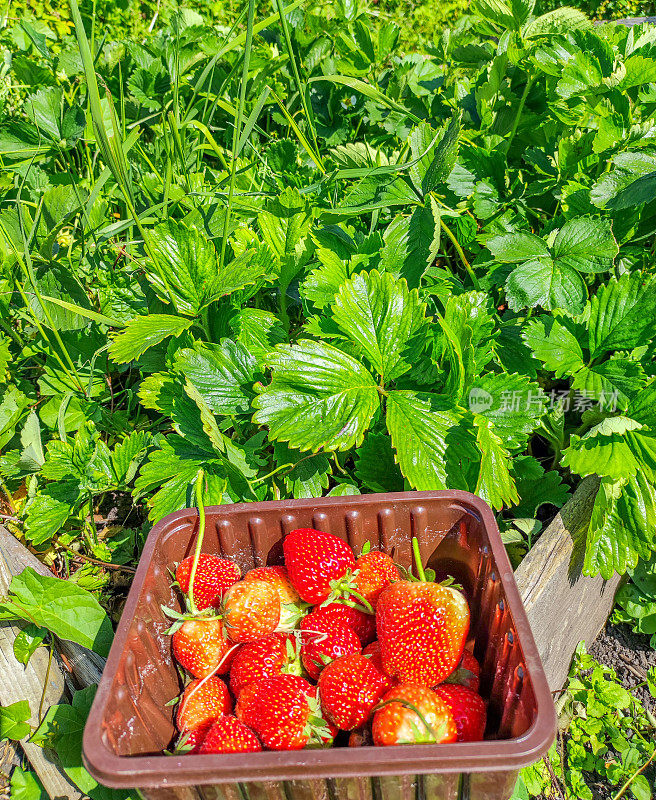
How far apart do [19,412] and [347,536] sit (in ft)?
3.06

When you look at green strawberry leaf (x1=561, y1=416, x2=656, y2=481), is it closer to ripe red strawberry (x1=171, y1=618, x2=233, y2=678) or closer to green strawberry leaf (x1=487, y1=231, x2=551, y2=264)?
green strawberry leaf (x1=487, y1=231, x2=551, y2=264)

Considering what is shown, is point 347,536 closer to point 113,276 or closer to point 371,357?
point 371,357

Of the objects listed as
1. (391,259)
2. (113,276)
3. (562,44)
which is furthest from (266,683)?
(562,44)

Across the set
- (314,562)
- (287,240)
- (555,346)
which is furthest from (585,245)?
(314,562)

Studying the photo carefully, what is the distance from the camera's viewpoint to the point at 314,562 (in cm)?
102

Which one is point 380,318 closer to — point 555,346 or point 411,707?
point 555,346

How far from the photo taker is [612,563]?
129 cm

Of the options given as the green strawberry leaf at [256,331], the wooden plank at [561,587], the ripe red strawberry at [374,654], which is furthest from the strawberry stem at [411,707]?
the green strawberry leaf at [256,331]

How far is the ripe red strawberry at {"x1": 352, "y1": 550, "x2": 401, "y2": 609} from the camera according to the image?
1032 millimetres

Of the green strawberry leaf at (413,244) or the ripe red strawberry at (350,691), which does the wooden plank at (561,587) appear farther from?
the green strawberry leaf at (413,244)

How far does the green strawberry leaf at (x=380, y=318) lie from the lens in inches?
45.6

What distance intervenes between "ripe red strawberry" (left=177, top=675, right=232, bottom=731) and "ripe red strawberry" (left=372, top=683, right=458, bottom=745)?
0.24 m

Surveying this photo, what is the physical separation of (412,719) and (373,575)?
251 millimetres

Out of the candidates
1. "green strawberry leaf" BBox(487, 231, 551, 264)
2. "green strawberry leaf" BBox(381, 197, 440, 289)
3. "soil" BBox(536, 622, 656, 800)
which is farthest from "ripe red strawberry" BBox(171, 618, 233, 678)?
"soil" BBox(536, 622, 656, 800)
